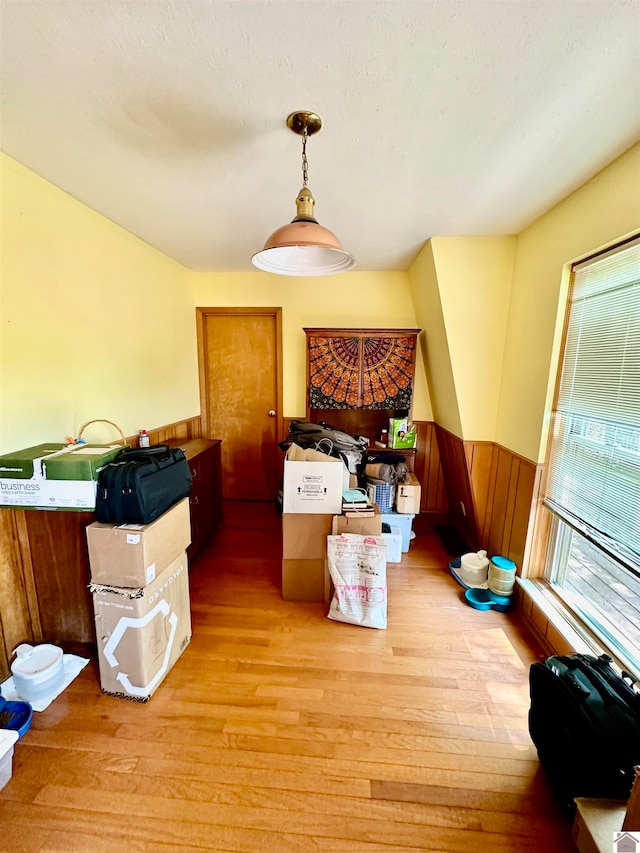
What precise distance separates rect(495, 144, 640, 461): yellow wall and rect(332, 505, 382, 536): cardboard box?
105 centimetres

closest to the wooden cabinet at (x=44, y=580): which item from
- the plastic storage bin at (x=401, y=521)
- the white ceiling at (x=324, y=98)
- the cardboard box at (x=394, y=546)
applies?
the white ceiling at (x=324, y=98)

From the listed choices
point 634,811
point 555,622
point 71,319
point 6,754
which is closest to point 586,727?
point 634,811

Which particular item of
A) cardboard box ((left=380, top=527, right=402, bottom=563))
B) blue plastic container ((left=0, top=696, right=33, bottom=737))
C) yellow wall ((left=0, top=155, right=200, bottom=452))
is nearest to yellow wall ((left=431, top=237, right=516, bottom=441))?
cardboard box ((left=380, top=527, right=402, bottom=563))

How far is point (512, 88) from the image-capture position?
115cm

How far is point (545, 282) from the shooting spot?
2.03 metres

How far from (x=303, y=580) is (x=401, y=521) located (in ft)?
3.44

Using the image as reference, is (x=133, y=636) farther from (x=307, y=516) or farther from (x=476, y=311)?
(x=476, y=311)

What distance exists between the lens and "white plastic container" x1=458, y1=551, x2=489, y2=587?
7.96ft

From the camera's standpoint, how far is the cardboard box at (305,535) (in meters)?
2.20

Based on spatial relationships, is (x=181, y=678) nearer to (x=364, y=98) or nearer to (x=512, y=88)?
(x=364, y=98)

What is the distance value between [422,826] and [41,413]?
2.38 meters

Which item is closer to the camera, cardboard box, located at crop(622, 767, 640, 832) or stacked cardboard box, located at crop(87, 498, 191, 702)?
cardboard box, located at crop(622, 767, 640, 832)

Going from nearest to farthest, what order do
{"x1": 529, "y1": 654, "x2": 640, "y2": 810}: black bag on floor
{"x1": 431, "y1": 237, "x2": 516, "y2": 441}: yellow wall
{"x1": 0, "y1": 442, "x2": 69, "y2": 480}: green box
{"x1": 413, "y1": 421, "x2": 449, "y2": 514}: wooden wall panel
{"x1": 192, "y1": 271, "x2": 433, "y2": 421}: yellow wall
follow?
{"x1": 529, "y1": 654, "x2": 640, "y2": 810}: black bag on floor → {"x1": 0, "y1": 442, "x2": 69, "y2": 480}: green box → {"x1": 431, "y1": 237, "x2": 516, "y2": 441}: yellow wall → {"x1": 192, "y1": 271, "x2": 433, "y2": 421}: yellow wall → {"x1": 413, "y1": 421, "x2": 449, "y2": 514}: wooden wall panel

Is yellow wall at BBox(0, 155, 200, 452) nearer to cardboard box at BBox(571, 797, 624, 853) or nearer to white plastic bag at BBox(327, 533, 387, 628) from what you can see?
white plastic bag at BBox(327, 533, 387, 628)
